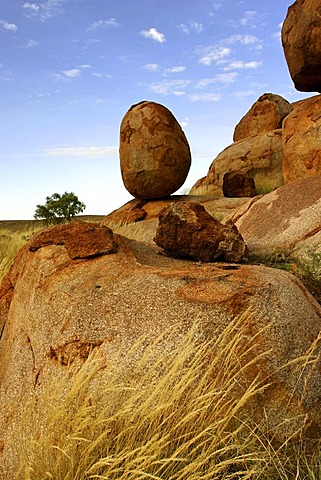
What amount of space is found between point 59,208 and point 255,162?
705 cm

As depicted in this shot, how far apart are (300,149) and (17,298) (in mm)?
6876

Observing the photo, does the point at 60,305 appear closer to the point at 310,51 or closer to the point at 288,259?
the point at 288,259

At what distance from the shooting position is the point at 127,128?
14016mm

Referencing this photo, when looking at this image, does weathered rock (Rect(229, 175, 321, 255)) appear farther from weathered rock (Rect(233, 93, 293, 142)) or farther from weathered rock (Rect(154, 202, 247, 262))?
weathered rock (Rect(233, 93, 293, 142))

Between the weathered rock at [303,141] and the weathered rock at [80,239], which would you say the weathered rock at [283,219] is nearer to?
the weathered rock at [303,141]

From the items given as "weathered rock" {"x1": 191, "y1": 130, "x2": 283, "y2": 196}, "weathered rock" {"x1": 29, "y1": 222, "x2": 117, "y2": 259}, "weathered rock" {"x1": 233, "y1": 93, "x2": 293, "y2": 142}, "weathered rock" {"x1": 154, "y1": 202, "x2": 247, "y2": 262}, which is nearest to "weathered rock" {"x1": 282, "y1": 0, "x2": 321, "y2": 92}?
"weathered rock" {"x1": 154, "y1": 202, "x2": 247, "y2": 262}

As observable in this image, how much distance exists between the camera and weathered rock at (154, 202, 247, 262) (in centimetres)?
516

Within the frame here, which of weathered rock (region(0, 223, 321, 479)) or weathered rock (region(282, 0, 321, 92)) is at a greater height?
weathered rock (region(282, 0, 321, 92))

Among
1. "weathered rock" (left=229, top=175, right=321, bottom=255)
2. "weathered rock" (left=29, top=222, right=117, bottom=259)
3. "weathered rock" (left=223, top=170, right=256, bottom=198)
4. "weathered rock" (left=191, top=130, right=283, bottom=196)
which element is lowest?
"weathered rock" (left=229, top=175, right=321, bottom=255)

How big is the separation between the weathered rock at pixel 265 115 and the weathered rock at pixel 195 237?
15116mm

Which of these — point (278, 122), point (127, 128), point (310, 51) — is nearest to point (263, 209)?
point (310, 51)

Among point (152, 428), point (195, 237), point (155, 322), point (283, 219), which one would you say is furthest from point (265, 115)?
point (152, 428)

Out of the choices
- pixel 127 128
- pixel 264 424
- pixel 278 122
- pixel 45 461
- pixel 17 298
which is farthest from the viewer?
pixel 278 122

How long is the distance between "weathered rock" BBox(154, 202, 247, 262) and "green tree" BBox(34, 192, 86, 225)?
542 inches
